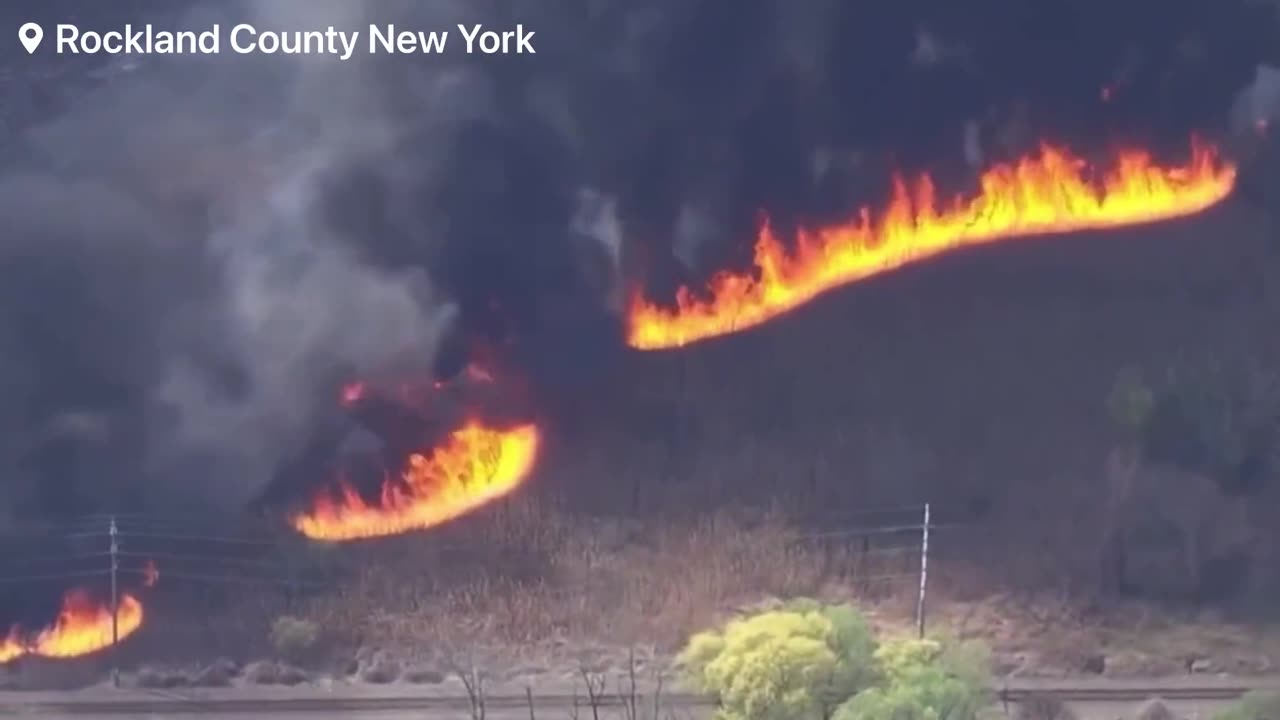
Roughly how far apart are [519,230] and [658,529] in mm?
1001

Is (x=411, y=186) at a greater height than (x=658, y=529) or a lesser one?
greater

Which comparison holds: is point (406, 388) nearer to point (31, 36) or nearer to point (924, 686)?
point (31, 36)

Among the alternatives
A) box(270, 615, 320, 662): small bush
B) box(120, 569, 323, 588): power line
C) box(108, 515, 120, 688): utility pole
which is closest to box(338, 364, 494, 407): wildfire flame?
box(120, 569, 323, 588): power line

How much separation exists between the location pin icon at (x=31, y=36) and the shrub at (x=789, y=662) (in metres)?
2.71

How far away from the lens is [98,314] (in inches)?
238

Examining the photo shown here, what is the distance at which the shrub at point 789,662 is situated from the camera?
5.67 m

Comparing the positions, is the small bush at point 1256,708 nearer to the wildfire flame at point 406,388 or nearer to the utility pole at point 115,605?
the wildfire flame at point 406,388

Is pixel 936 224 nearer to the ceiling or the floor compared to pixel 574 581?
nearer to the ceiling

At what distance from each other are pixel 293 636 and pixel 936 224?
7.63ft

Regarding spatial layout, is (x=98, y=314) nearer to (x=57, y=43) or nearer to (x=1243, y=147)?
(x=57, y=43)

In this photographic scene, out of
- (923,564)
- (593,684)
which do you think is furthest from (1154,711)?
(593,684)

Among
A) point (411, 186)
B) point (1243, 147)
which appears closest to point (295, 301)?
point (411, 186)

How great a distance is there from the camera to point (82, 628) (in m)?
6.08

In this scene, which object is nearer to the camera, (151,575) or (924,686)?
(924,686)
